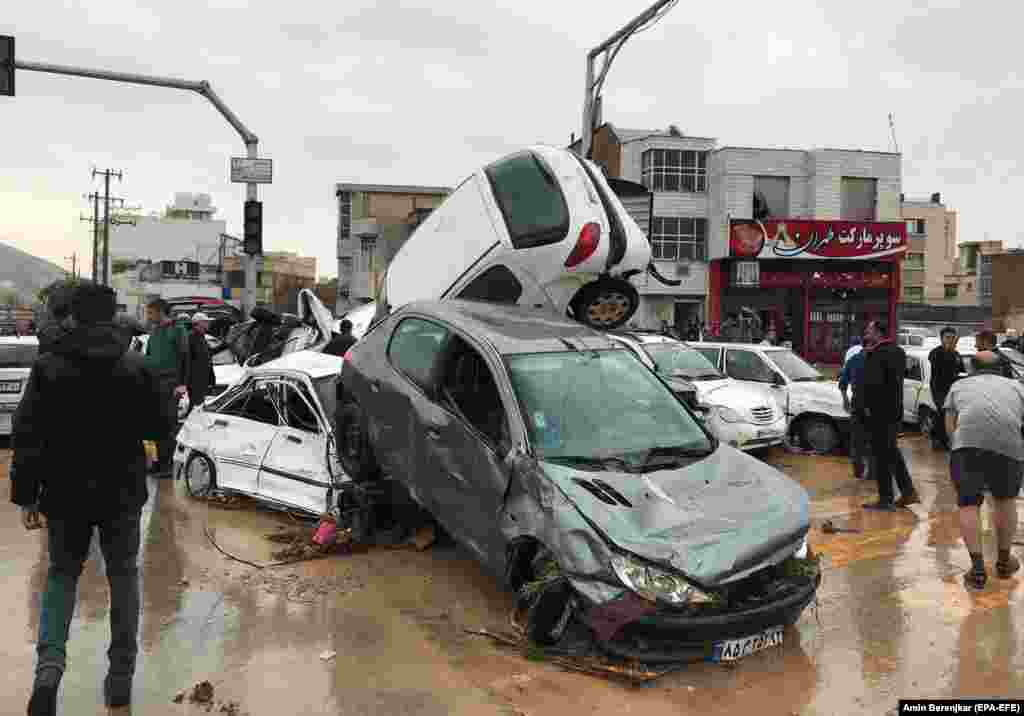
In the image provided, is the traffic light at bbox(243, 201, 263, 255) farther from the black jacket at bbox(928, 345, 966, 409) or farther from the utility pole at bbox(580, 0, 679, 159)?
the black jacket at bbox(928, 345, 966, 409)

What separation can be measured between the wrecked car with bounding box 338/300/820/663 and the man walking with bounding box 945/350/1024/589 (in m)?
1.60

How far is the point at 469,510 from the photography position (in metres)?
5.39

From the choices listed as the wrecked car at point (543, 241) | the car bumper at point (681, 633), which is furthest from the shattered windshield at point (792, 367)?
the car bumper at point (681, 633)

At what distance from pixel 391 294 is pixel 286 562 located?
3.49 meters

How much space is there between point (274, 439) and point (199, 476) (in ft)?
4.32

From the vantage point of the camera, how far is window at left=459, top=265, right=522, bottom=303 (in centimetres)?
793

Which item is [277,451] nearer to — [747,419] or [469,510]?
[469,510]

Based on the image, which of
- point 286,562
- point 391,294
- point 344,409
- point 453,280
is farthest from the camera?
point 391,294

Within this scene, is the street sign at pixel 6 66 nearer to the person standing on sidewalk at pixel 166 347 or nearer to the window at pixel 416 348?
the person standing on sidewalk at pixel 166 347

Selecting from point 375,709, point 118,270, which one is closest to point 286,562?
point 375,709

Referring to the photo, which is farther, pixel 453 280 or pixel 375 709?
pixel 453 280

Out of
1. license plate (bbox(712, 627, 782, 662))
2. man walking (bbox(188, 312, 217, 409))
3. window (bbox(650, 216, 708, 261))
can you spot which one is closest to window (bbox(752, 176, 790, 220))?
window (bbox(650, 216, 708, 261))

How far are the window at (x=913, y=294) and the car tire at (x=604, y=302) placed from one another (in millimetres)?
63145

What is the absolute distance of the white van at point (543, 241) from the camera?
7.73 metres
